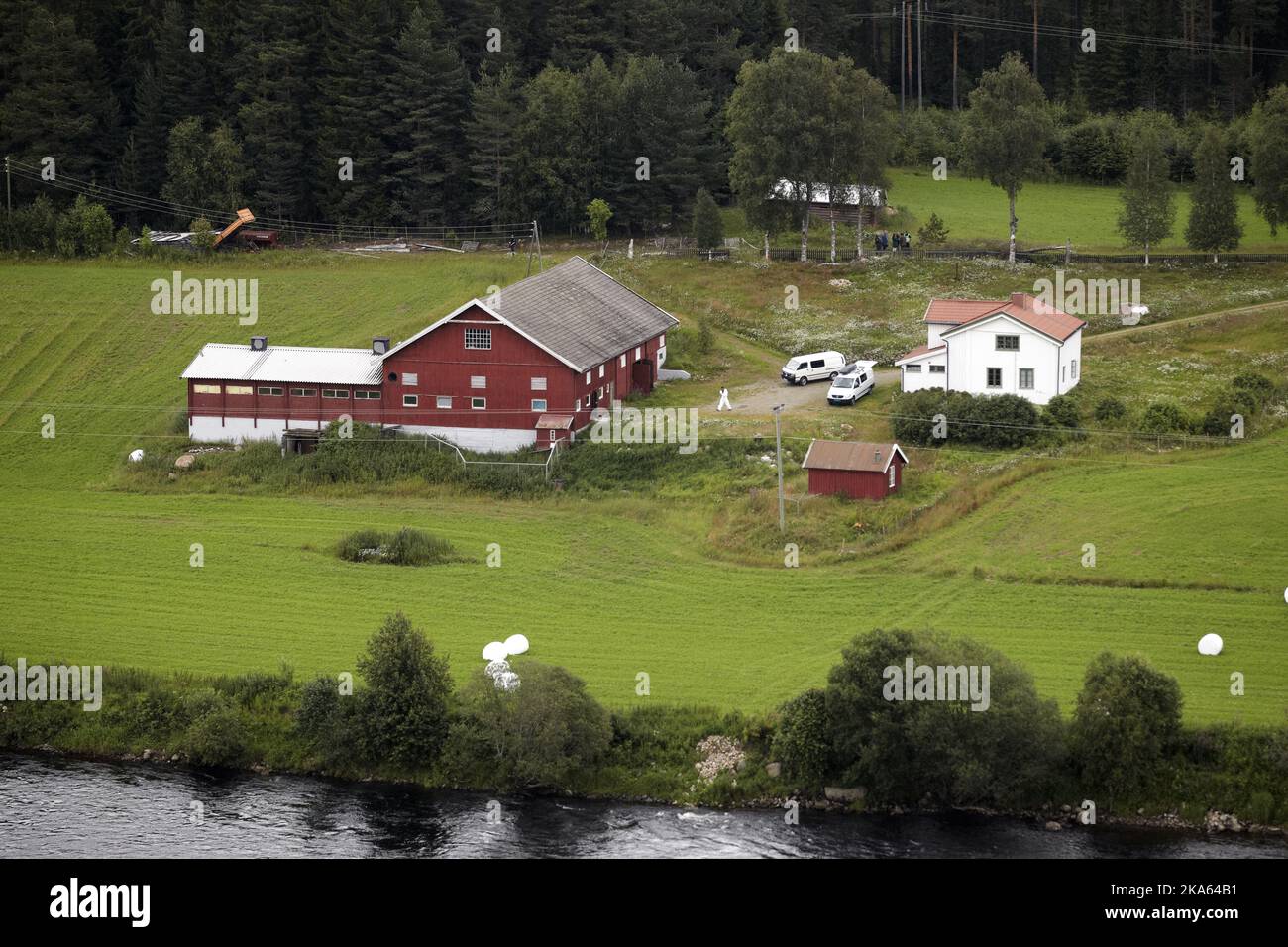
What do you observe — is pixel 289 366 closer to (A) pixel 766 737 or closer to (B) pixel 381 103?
(B) pixel 381 103

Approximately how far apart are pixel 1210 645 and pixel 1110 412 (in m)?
18.1

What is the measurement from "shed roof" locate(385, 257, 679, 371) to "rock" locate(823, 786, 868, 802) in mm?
26884

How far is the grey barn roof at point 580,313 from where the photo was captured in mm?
69062

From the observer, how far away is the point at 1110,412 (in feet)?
216

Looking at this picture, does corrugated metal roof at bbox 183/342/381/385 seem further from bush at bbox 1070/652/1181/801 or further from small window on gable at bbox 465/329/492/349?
bush at bbox 1070/652/1181/801

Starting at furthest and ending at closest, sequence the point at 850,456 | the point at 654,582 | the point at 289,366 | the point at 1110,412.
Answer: the point at 289,366
the point at 1110,412
the point at 850,456
the point at 654,582

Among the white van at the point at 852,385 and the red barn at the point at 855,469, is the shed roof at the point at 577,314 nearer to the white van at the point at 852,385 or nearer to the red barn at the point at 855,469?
the white van at the point at 852,385

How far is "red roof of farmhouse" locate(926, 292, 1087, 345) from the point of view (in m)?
67.6

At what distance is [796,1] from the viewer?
110 m

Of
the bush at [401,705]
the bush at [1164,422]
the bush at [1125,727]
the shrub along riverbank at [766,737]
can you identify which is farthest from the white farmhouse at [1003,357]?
the bush at [401,705]

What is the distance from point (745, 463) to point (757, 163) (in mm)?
26165

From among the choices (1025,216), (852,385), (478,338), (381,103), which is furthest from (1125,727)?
(381,103)

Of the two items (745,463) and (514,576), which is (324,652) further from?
(745,463)

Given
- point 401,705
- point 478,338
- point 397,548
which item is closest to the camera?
point 401,705
